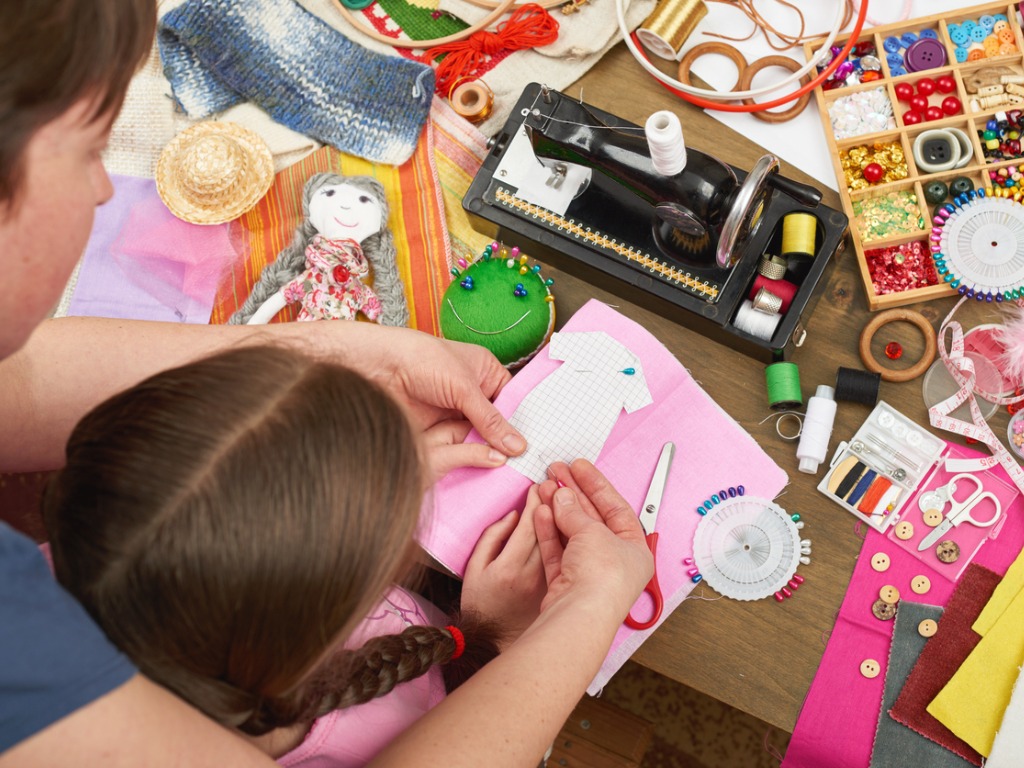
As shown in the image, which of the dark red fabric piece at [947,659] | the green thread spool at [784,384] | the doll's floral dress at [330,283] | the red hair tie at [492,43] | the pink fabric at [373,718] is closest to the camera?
the pink fabric at [373,718]

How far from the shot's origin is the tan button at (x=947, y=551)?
52.0 inches

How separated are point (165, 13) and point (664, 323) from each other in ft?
3.82

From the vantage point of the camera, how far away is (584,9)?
5.32ft

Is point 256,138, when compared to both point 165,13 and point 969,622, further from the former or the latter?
point 969,622

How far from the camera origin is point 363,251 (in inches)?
62.2

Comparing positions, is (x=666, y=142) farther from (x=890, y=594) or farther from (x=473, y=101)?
(x=890, y=594)

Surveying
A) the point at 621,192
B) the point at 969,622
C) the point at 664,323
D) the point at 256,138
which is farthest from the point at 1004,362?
the point at 256,138

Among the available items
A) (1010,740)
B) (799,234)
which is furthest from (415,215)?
(1010,740)

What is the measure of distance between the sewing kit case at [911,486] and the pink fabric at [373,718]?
2.26 ft

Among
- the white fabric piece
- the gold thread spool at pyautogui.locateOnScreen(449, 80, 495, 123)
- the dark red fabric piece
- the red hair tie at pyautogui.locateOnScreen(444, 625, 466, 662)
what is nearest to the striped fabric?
the gold thread spool at pyautogui.locateOnScreen(449, 80, 495, 123)

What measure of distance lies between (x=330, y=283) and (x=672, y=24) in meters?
0.77

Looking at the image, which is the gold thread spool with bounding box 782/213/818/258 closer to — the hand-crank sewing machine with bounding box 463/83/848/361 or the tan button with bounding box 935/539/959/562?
the hand-crank sewing machine with bounding box 463/83/848/361

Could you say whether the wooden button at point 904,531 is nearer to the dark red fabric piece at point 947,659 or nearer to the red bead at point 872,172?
the dark red fabric piece at point 947,659

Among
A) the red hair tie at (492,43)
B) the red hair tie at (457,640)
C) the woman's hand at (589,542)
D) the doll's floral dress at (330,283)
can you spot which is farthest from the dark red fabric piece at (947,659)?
the red hair tie at (492,43)
